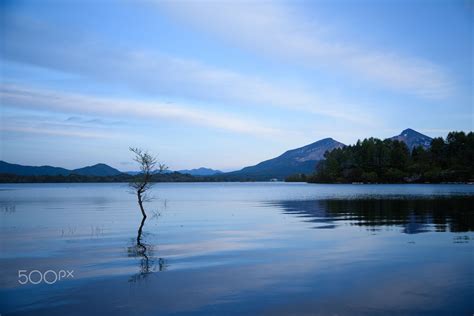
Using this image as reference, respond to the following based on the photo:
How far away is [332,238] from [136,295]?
21347 mm

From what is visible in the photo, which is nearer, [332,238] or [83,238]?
[332,238]

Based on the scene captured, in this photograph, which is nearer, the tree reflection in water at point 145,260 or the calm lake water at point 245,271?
the calm lake water at point 245,271

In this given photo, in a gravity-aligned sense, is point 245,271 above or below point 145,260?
above

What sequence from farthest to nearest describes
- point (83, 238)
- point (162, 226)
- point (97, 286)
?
1. point (162, 226)
2. point (83, 238)
3. point (97, 286)

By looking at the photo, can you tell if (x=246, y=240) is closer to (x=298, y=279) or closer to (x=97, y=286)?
(x=298, y=279)

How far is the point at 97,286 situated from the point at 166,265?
5540 millimetres

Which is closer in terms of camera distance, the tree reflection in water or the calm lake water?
the calm lake water

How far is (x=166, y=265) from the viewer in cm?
2466

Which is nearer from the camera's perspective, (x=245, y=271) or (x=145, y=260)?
(x=245, y=271)

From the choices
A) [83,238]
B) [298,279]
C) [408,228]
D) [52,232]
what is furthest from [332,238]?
[52,232]

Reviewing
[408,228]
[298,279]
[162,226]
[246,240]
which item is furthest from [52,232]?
[408,228]

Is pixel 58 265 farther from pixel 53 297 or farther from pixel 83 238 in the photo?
Answer: pixel 83 238

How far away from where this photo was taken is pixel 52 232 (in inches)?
1638

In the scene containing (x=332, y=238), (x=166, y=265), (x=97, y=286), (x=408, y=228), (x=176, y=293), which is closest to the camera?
(x=176, y=293)
